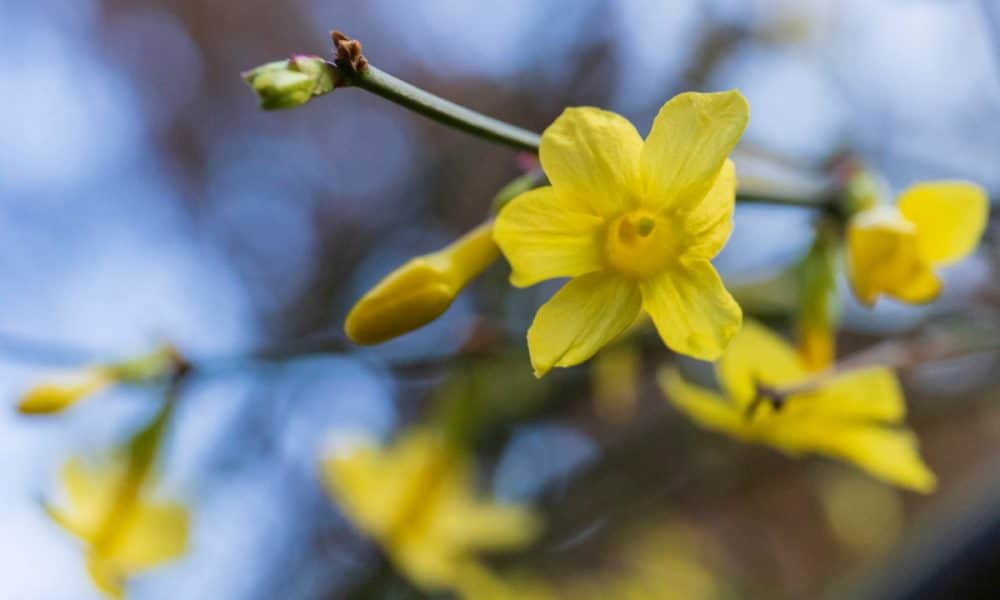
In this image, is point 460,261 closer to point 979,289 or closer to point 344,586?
point 344,586

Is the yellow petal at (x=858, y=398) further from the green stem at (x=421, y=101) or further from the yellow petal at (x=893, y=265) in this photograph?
the green stem at (x=421, y=101)

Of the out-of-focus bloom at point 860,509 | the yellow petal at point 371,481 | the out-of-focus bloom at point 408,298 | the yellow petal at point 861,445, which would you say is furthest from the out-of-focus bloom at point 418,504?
the out-of-focus bloom at point 860,509

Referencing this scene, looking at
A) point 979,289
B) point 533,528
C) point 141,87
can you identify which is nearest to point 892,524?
point 979,289

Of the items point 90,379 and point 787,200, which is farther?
point 90,379

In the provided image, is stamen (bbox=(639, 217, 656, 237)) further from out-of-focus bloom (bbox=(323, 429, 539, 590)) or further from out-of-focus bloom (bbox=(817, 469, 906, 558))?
out-of-focus bloom (bbox=(817, 469, 906, 558))

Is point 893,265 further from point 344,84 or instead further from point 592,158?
point 344,84

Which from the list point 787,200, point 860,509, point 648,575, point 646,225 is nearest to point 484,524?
point 648,575
